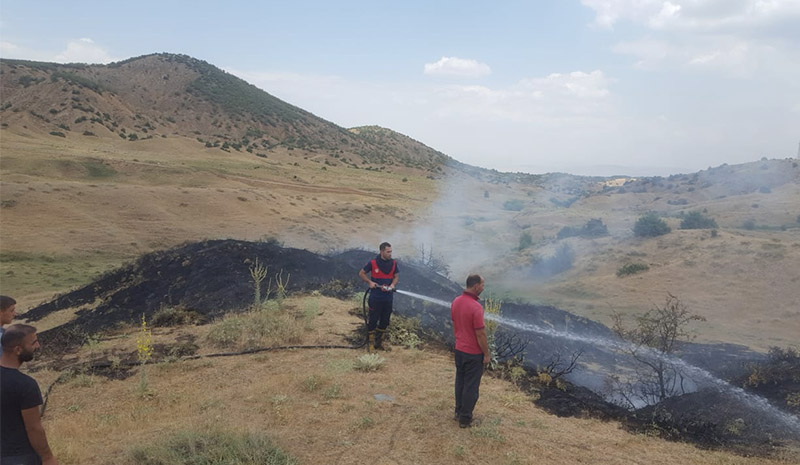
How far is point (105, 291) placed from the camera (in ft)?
42.1

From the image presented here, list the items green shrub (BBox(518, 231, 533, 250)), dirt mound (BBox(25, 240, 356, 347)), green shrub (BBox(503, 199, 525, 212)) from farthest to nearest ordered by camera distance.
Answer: green shrub (BBox(503, 199, 525, 212))
green shrub (BBox(518, 231, 533, 250))
dirt mound (BBox(25, 240, 356, 347))

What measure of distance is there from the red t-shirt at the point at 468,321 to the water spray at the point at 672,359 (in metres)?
2.58

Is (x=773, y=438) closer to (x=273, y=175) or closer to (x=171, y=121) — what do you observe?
(x=273, y=175)

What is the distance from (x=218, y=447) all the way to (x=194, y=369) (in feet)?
9.94

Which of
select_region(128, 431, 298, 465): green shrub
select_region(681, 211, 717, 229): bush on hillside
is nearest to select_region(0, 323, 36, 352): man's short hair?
select_region(128, 431, 298, 465): green shrub

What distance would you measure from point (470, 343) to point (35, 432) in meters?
3.61

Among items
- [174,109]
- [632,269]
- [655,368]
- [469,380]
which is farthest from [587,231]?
[174,109]

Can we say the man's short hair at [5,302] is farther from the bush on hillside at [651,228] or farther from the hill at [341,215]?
the bush on hillside at [651,228]

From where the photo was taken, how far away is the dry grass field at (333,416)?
15.9 ft

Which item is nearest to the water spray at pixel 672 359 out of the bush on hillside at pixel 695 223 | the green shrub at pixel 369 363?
the green shrub at pixel 369 363

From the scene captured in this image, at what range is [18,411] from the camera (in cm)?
329

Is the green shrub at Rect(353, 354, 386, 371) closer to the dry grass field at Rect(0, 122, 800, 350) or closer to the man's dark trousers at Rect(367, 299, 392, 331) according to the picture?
the man's dark trousers at Rect(367, 299, 392, 331)

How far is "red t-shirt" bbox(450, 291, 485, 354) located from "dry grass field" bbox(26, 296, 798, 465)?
0.84 meters

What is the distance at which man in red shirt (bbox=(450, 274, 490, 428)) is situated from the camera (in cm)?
511
